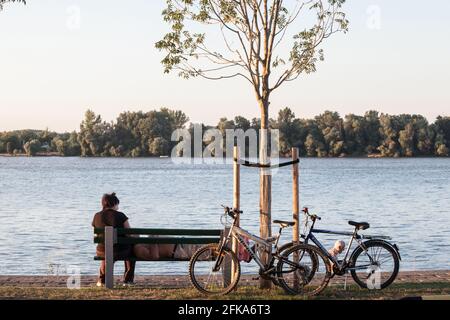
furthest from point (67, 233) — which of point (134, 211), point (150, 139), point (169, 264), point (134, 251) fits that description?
point (150, 139)

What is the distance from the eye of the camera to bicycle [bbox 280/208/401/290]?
12.6 metres

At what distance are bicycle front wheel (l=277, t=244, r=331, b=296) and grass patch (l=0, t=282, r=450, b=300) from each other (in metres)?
0.15

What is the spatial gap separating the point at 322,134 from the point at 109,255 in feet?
356

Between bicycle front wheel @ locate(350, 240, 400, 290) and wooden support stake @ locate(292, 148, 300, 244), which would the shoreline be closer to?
bicycle front wheel @ locate(350, 240, 400, 290)

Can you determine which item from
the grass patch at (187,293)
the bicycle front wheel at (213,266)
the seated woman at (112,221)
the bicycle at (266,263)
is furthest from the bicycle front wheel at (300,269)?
the seated woman at (112,221)

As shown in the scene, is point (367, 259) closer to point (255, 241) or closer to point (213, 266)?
point (255, 241)

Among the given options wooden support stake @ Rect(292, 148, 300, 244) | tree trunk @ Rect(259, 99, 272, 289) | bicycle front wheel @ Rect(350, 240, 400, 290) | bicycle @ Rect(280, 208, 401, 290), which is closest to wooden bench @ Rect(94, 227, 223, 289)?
tree trunk @ Rect(259, 99, 272, 289)

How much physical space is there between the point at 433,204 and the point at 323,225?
18.1 metres

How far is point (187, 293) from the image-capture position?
12289mm

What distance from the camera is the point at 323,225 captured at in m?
38.6

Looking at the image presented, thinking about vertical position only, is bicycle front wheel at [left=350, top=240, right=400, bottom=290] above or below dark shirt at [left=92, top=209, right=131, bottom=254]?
below

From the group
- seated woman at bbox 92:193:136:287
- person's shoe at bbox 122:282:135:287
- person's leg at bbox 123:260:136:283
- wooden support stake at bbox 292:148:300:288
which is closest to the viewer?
wooden support stake at bbox 292:148:300:288
